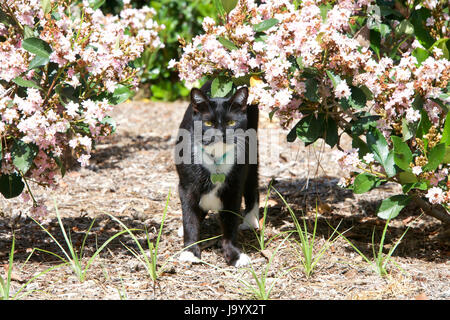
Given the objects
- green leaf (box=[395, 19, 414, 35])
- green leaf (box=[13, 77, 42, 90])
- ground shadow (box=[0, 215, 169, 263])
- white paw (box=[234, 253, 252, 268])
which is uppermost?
green leaf (box=[395, 19, 414, 35])

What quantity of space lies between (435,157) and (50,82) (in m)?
2.07

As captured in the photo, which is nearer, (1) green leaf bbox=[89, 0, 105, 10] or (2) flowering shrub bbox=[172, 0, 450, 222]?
(2) flowering shrub bbox=[172, 0, 450, 222]

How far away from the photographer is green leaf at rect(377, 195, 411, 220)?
311 cm

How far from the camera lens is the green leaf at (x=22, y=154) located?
9.11ft

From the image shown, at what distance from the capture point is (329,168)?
537 cm

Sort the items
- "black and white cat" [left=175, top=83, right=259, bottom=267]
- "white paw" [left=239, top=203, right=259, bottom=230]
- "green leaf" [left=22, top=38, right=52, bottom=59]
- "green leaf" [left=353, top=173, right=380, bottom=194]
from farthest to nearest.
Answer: "white paw" [left=239, top=203, right=259, bottom=230], "black and white cat" [left=175, top=83, right=259, bottom=267], "green leaf" [left=353, top=173, right=380, bottom=194], "green leaf" [left=22, top=38, right=52, bottom=59]

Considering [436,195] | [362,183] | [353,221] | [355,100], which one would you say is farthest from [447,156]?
[353,221]

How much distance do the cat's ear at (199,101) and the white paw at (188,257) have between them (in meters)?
0.87

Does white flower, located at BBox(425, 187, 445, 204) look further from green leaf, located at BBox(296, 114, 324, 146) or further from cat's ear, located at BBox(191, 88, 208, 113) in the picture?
cat's ear, located at BBox(191, 88, 208, 113)

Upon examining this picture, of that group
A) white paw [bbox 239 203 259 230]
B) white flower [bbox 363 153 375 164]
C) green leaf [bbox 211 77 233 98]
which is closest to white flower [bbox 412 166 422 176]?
white flower [bbox 363 153 375 164]

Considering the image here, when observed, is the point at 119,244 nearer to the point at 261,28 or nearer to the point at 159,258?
the point at 159,258

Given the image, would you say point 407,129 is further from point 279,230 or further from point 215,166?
point 279,230

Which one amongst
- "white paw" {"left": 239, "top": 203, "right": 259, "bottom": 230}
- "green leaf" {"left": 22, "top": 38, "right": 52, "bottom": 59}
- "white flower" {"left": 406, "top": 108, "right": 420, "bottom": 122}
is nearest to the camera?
"green leaf" {"left": 22, "top": 38, "right": 52, "bottom": 59}
